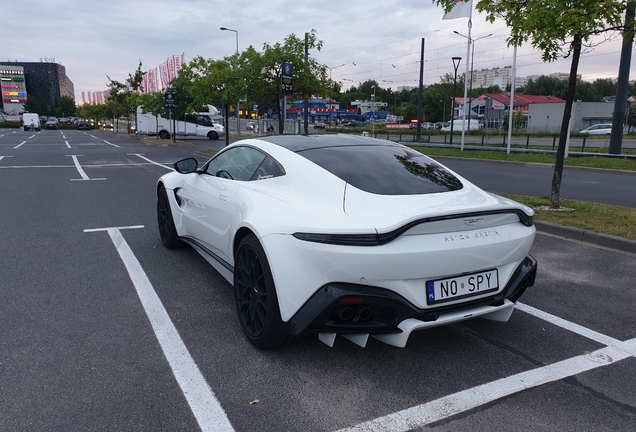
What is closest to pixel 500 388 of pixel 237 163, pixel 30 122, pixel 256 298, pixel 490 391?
pixel 490 391

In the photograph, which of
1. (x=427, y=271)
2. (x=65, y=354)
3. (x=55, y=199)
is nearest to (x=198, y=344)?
(x=65, y=354)

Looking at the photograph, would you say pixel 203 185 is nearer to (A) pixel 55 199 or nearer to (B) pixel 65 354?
(B) pixel 65 354

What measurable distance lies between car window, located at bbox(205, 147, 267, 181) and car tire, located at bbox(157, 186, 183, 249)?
1089mm

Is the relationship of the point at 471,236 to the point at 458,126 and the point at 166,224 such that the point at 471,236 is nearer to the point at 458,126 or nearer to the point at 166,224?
the point at 166,224

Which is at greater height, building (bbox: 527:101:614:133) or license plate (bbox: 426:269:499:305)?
building (bbox: 527:101:614:133)

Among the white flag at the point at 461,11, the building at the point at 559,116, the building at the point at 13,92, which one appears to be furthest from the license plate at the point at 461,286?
the building at the point at 13,92

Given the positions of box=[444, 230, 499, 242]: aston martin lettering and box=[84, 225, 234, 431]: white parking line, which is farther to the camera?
box=[444, 230, 499, 242]: aston martin lettering

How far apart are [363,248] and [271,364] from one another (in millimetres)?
1034

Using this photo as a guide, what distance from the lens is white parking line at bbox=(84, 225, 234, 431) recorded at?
8.54ft

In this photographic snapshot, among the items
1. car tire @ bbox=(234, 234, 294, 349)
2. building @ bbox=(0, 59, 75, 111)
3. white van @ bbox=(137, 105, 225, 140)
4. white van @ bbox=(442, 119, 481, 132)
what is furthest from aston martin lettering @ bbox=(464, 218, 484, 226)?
building @ bbox=(0, 59, 75, 111)

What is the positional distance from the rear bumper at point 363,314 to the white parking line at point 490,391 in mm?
407

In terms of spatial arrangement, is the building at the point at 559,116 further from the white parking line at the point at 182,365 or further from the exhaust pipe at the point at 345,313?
the exhaust pipe at the point at 345,313

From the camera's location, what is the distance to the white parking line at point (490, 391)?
2.57m

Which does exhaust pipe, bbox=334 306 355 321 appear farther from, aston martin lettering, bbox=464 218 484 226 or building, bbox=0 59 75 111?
building, bbox=0 59 75 111
